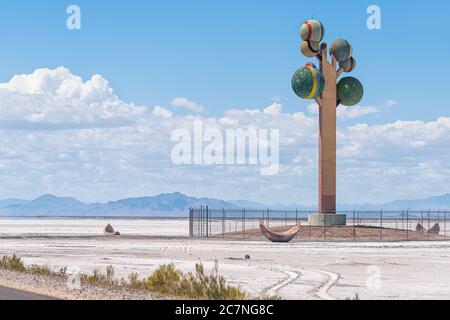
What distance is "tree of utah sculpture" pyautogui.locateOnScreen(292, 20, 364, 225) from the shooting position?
6094 cm

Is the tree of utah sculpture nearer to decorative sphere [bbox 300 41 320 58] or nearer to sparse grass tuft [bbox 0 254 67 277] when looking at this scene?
decorative sphere [bbox 300 41 320 58]

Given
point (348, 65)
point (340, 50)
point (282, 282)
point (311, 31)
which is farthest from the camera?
point (348, 65)

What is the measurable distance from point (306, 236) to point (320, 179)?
16.6ft

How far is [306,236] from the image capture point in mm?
64250

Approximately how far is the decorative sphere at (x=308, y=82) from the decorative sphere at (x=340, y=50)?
2304 mm

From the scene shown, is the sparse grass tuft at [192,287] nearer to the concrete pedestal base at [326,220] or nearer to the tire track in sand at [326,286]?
the tire track in sand at [326,286]

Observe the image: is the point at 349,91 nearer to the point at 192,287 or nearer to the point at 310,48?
the point at 310,48

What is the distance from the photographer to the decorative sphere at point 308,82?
6044cm

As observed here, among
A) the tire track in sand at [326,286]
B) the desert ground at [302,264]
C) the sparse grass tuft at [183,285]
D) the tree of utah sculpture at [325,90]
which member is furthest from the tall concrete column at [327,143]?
the sparse grass tuft at [183,285]

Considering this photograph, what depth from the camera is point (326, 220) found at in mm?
63156

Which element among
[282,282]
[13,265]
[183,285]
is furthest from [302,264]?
[183,285]

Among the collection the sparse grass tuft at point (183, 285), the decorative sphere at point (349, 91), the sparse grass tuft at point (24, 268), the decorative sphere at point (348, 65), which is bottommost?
the sparse grass tuft at point (24, 268)

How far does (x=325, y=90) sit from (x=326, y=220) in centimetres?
976
